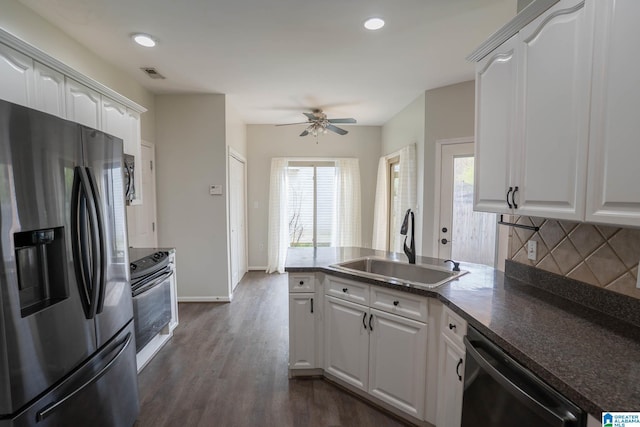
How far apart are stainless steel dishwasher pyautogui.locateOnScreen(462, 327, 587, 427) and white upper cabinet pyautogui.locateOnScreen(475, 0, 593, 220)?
660mm

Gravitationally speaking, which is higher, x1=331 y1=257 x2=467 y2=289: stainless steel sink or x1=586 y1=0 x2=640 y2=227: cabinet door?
x1=586 y1=0 x2=640 y2=227: cabinet door

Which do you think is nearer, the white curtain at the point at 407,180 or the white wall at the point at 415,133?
the white wall at the point at 415,133

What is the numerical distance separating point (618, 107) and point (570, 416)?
1.03 meters

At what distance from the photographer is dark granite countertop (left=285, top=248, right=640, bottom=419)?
816 mm

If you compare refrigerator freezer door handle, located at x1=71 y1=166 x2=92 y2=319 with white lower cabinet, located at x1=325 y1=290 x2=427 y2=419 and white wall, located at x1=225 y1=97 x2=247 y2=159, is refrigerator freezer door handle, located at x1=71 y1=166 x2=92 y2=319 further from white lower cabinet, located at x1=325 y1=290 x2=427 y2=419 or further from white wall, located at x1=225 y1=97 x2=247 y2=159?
white wall, located at x1=225 y1=97 x2=247 y2=159

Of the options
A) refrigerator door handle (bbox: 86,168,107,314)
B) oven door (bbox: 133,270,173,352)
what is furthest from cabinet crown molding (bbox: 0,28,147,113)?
oven door (bbox: 133,270,173,352)

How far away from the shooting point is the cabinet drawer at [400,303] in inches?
65.6

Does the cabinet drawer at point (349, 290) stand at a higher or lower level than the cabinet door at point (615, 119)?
lower

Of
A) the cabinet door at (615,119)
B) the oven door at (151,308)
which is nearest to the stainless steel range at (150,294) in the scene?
the oven door at (151,308)

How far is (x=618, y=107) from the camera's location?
3.29ft

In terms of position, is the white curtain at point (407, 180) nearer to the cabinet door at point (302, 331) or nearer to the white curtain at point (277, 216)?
the white curtain at point (277, 216)

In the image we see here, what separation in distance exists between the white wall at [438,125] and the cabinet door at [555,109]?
205 cm

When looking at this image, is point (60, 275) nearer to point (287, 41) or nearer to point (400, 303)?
point (400, 303)

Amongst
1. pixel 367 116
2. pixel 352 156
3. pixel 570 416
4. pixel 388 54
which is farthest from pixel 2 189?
pixel 352 156
